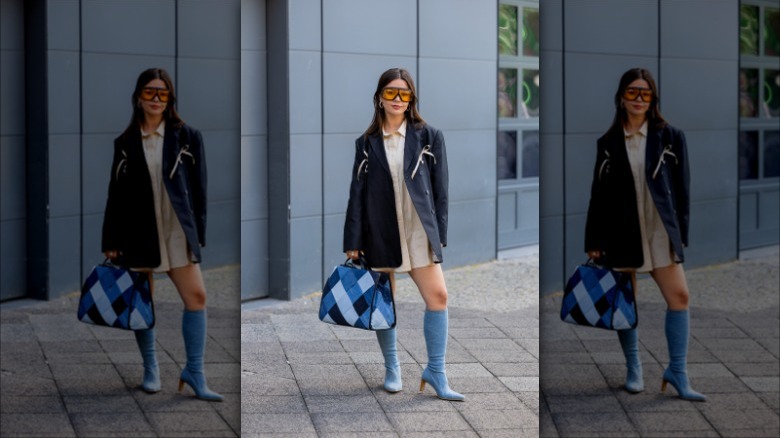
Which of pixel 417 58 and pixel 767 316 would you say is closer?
pixel 767 316

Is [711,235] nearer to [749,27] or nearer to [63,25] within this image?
[749,27]

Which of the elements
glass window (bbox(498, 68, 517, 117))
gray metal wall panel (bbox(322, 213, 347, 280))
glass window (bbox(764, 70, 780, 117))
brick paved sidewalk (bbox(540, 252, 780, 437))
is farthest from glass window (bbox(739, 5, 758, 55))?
glass window (bbox(498, 68, 517, 117))

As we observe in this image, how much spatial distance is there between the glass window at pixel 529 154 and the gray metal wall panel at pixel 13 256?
11183mm

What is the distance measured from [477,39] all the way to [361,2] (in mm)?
1997

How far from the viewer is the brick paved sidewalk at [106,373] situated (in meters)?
4.52

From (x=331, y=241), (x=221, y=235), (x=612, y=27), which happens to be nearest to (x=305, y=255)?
(x=331, y=241)

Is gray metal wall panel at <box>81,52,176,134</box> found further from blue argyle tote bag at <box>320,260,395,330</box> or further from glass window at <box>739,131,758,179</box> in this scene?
blue argyle tote bag at <box>320,260,395,330</box>

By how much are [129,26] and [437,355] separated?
11.8 ft

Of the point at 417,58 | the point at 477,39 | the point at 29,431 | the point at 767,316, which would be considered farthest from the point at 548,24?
the point at 477,39

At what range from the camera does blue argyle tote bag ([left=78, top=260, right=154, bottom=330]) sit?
462cm

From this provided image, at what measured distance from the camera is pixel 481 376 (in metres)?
8.20

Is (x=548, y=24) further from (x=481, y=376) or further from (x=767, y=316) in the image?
(x=481, y=376)

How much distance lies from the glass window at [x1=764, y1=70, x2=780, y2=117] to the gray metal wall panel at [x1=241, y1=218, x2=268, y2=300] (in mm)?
7392

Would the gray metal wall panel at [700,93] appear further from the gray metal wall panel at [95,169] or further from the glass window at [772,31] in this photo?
the gray metal wall panel at [95,169]
